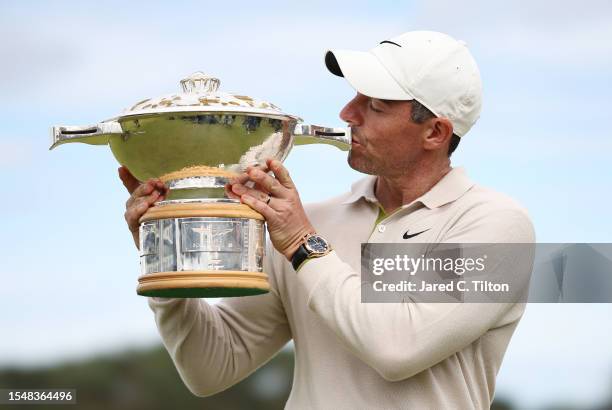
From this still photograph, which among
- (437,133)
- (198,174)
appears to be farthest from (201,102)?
(437,133)

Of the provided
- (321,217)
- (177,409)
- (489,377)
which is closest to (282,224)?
→ (321,217)

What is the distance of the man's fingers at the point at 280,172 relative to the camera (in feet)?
16.1

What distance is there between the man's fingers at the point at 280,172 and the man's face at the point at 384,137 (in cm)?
44

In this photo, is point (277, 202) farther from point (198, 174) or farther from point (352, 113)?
point (352, 113)

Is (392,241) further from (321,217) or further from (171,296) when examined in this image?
(171,296)

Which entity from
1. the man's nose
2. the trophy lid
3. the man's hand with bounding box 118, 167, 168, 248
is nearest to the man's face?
the man's nose

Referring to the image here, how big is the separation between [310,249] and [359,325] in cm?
31

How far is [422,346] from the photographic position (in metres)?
4.90

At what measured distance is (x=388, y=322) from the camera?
4.91m

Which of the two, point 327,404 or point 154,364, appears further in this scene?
point 154,364

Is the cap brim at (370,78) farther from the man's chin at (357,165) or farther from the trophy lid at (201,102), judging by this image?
the trophy lid at (201,102)

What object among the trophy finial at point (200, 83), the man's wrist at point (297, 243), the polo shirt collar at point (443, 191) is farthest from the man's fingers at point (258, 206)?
the polo shirt collar at point (443, 191)

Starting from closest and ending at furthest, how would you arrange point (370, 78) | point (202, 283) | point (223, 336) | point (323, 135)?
point (202, 283) → point (323, 135) → point (370, 78) → point (223, 336)

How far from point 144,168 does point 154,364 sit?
11610 mm
